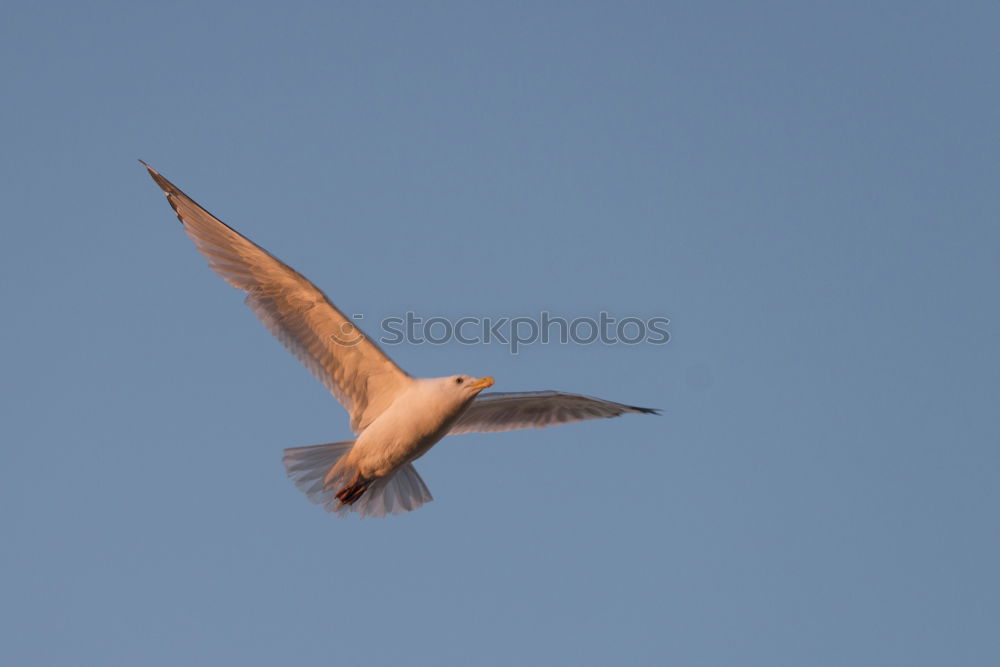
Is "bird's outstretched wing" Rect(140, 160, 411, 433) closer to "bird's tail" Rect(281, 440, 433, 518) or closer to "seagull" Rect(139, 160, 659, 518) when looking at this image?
"seagull" Rect(139, 160, 659, 518)

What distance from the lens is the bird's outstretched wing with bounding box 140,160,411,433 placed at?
382 inches

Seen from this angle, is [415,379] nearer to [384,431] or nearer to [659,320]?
[384,431]

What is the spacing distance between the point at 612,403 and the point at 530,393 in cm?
90

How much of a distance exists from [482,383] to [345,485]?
1576mm

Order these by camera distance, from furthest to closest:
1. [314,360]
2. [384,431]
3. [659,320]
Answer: [659,320] < [314,360] < [384,431]

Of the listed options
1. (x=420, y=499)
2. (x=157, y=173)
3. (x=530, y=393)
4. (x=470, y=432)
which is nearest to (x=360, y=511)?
(x=420, y=499)

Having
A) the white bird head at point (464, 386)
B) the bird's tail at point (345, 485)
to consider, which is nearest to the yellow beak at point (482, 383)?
the white bird head at point (464, 386)

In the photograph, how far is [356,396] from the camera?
1023cm

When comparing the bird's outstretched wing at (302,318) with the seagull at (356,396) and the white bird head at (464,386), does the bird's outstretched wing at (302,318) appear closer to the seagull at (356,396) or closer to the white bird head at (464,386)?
the seagull at (356,396)

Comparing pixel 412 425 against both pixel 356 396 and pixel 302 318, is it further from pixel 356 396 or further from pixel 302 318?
pixel 302 318

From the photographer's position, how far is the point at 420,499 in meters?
10.7

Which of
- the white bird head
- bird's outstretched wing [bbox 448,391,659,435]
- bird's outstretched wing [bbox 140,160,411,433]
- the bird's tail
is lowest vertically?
the bird's tail

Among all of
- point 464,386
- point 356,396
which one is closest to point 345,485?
point 356,396

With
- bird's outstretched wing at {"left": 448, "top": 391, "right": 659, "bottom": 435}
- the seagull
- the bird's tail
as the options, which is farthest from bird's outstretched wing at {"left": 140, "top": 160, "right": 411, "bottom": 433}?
bird's outstretched wing at {"left": 448, "top": 391, "right": 659, "bottom": 435}
